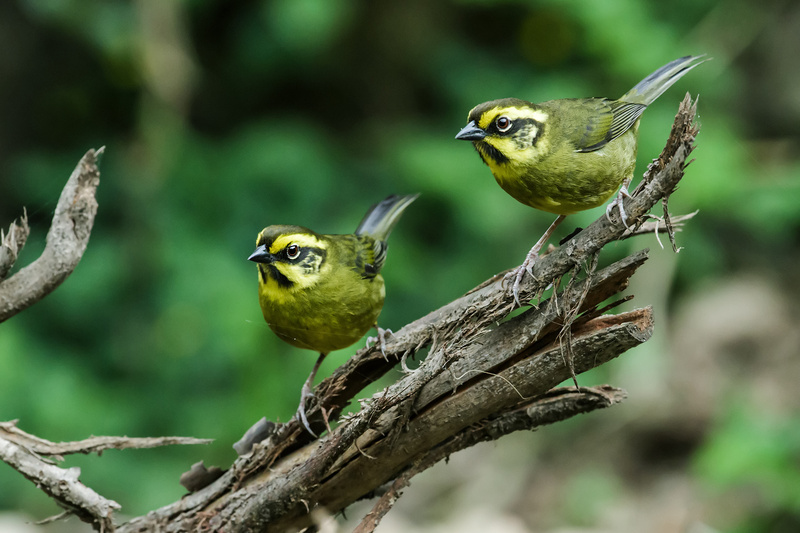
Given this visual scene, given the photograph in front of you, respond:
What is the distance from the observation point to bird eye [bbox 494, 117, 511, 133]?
2.31 meters

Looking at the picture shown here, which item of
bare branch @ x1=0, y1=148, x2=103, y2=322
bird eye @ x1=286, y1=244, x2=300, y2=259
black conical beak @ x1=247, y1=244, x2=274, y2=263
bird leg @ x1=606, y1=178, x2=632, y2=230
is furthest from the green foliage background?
bird leg @ x1=606, y1=178, x2=632, y2=230

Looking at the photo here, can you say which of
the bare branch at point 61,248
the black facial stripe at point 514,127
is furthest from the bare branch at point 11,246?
the black facial stripe at point 514,127

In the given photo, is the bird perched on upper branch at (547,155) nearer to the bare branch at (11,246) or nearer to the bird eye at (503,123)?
the bird eye at (503,123)

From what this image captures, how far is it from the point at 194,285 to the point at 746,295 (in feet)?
15.4

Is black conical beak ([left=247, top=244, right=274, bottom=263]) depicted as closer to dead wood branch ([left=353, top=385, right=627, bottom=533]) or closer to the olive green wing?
dead wood branch ([left=353, top=385, right=627, bottom=533])

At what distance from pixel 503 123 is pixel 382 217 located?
126 cm

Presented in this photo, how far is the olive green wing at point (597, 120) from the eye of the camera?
246 cm

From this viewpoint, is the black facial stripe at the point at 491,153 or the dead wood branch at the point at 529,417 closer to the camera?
→ the black facial stripe at the point at 491,153

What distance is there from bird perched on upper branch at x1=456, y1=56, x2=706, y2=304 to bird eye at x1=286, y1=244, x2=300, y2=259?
713mm

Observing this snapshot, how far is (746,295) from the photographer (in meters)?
7.09

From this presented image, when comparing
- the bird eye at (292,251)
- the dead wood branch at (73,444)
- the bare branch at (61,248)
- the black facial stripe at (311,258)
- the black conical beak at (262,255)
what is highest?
the bare branch at (61,248)

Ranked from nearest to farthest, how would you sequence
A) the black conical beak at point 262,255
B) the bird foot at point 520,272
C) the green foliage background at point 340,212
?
the bird foot at point 520,272 → the black conical beak at point 262,255 → the green foliage background at point 340,212

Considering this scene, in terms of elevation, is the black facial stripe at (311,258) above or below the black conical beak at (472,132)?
above

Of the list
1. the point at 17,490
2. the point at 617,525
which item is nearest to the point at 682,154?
the point at 617,525
